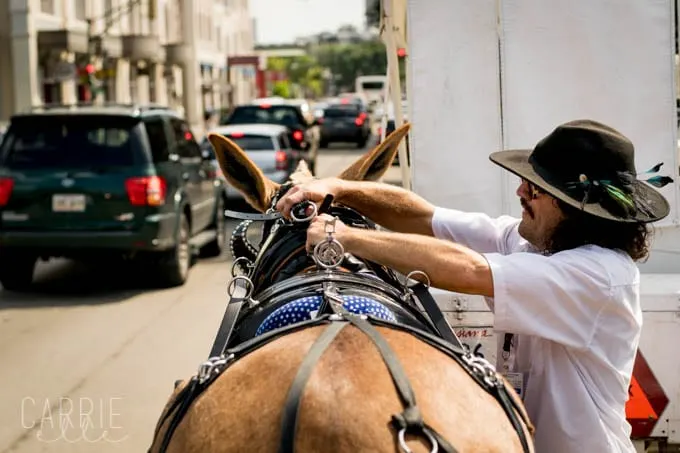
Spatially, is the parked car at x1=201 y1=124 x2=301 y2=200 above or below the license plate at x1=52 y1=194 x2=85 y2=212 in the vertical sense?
above

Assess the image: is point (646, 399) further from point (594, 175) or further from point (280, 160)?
point (280, 160)

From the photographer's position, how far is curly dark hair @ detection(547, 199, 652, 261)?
2918mm

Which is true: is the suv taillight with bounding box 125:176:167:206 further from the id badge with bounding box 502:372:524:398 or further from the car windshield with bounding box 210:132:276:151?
the car windshield with bounding box 210:132:276:151

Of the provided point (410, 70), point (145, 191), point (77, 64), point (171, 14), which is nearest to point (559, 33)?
point (410, 70)

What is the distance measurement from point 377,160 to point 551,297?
168 centimetres

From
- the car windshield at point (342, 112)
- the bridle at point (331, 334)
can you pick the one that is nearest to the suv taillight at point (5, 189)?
the bridle at point (331, 334)

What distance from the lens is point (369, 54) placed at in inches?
4833

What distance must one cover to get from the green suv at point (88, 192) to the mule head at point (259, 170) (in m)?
5.83

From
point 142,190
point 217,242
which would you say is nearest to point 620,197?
point 142,190

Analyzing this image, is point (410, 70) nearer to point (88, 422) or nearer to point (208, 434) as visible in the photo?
point (88, 422)

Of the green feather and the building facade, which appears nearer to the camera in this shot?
the green feather

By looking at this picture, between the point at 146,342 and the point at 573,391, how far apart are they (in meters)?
5.92

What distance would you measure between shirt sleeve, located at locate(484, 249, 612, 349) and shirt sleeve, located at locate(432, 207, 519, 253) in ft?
A: 2.68

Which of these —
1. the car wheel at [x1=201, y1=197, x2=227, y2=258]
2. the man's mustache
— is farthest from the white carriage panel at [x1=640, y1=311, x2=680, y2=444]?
the car wheel at [x1=201, y1=197, x2=227, y2=258]
